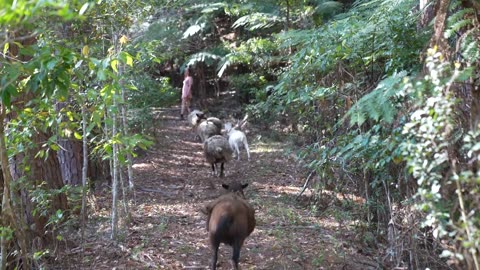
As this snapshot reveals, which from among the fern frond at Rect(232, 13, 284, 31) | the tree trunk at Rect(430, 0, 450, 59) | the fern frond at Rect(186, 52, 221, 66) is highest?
the fern frond at Rect(232, 13, 284, 31)

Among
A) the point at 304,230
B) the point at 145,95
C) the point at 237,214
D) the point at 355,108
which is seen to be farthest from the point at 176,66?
the point at 355,108

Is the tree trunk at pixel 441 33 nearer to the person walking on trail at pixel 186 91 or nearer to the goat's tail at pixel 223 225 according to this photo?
the goat's tail at pixel 223 225

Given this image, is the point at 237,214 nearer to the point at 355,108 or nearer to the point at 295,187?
the point at 355,108

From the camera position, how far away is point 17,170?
6840 millimetres

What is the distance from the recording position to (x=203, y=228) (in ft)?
29.8

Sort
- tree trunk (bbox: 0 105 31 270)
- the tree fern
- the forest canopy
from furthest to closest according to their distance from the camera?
1. tree trunk (bbox: 0 105 31 270)
2. the tree fern
3. the forest canopy

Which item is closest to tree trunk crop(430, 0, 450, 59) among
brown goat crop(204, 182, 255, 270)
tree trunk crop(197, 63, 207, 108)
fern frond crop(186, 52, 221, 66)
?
brown goat crop(204, 182, 255, 270)

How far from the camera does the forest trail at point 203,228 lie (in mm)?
7406

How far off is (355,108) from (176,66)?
19.6 metres

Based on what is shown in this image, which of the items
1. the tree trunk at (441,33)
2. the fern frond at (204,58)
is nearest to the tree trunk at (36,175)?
the tree trunk at (441,33)

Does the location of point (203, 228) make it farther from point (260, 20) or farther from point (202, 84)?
point (202, 84)

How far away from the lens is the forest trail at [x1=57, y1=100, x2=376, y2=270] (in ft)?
24.3

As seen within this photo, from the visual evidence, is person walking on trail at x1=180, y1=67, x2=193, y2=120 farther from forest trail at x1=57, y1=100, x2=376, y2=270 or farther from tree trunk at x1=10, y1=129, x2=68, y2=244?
tree trunk at x1=10, y1=129, x2=68, y2=244

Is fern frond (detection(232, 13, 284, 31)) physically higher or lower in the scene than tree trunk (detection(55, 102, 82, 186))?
higher
